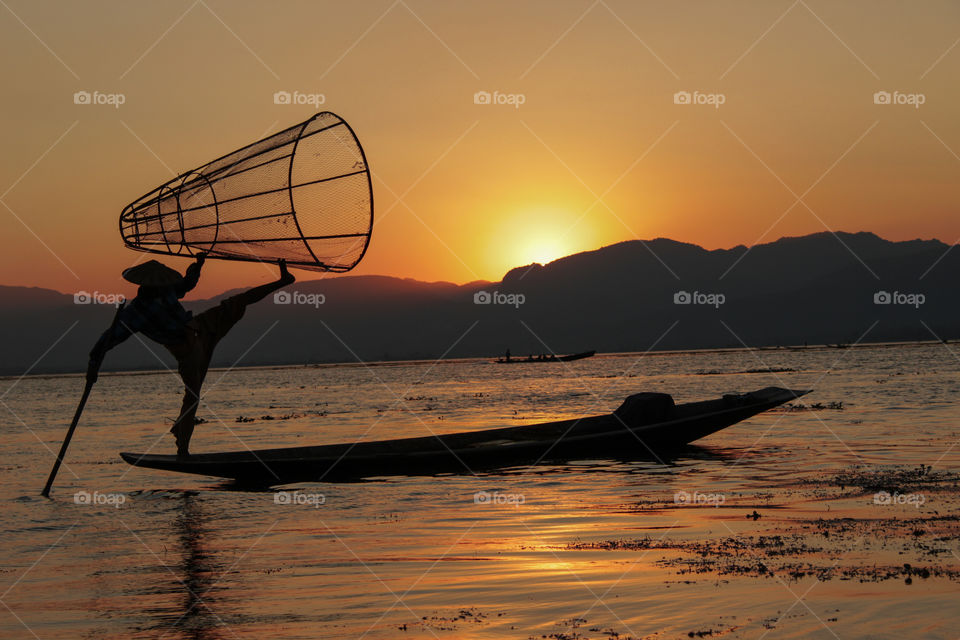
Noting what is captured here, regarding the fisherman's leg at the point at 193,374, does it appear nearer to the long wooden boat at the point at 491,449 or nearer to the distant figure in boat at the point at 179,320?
the distant figure in boat at the point at 179,320

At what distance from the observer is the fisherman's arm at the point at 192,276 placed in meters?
14.0

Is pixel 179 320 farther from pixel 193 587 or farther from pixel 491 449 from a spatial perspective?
pixel 193 587

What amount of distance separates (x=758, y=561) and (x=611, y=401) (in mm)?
35677

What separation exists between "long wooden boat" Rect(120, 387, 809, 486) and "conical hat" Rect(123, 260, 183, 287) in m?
3.38

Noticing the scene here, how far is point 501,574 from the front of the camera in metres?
9.09

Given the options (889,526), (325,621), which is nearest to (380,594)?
(325,621)

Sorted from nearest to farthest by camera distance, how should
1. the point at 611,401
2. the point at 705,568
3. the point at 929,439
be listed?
the point at 705,568 → the point at 929,439 → the point at 611,401

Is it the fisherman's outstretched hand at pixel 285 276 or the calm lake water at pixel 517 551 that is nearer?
the calm lake water at pixel 517 551

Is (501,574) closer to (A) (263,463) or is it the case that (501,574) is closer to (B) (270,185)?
(B) (270,185)
